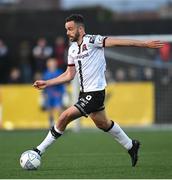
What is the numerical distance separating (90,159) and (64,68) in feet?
48.9

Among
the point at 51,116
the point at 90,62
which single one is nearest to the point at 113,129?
the point at 90,62

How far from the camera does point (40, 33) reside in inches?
1270

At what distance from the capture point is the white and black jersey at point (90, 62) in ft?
40.0

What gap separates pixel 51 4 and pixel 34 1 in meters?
1.25

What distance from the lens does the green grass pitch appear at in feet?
36.6

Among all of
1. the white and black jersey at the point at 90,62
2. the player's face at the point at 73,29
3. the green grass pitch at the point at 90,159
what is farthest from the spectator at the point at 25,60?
the player's face at the point at 73,29

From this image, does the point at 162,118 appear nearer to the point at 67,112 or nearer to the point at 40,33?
the point at 40,33

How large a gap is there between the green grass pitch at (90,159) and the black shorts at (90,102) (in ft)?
2.87

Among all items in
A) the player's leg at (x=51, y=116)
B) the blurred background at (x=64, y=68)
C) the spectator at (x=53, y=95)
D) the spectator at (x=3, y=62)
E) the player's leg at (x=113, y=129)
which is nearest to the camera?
the player's leg at (x=113, y=129)

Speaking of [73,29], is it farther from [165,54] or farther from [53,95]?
[165,54]

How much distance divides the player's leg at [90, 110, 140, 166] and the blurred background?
37.0ft

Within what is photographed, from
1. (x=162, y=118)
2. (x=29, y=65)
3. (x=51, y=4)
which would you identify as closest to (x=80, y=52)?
(x=162, y=118)

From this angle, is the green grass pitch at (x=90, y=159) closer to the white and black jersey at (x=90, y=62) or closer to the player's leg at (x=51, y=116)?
the white and black jersey at (x=90, y=62)

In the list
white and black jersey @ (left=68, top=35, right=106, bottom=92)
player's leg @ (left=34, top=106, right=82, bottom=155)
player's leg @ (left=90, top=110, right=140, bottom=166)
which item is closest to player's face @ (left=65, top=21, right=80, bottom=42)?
white and black jersey @ (left=68, top=35, right=106, bottom=92)
